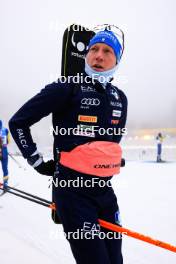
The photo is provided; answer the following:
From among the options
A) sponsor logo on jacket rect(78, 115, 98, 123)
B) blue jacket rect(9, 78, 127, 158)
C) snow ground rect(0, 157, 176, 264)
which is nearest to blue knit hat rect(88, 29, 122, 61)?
blue jacket rect(9, 78, 127, 158)

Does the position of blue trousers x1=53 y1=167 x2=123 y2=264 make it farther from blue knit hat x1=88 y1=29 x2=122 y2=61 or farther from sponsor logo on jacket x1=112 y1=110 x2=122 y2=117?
blue knit hat x1=88 y1=29 x2=122 y2=61

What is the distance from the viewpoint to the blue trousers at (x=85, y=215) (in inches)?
71.7

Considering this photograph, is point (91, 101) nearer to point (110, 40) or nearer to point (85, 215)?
point (110, 40)

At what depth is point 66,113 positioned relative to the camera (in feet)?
6.48

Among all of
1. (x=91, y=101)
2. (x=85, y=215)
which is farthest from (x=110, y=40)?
(x=85, y=215)

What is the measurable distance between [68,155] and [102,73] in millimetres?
704

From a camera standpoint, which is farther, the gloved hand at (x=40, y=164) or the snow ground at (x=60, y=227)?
the snow ground at (x=60, y=227)

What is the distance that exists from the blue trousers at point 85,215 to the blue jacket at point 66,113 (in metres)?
0.27

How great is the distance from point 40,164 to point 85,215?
0.52 meters

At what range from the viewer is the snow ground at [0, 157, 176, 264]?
3.63m

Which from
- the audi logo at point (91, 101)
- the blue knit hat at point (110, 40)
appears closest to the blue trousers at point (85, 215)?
the audi logo at point (91, 101)

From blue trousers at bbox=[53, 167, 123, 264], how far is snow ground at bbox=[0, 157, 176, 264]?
1.84 metres

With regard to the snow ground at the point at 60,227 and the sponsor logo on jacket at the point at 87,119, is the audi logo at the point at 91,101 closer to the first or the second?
the sponsor logo on jacket at the point at 87,119

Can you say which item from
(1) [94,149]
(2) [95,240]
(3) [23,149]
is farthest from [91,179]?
(3) [23,149]
